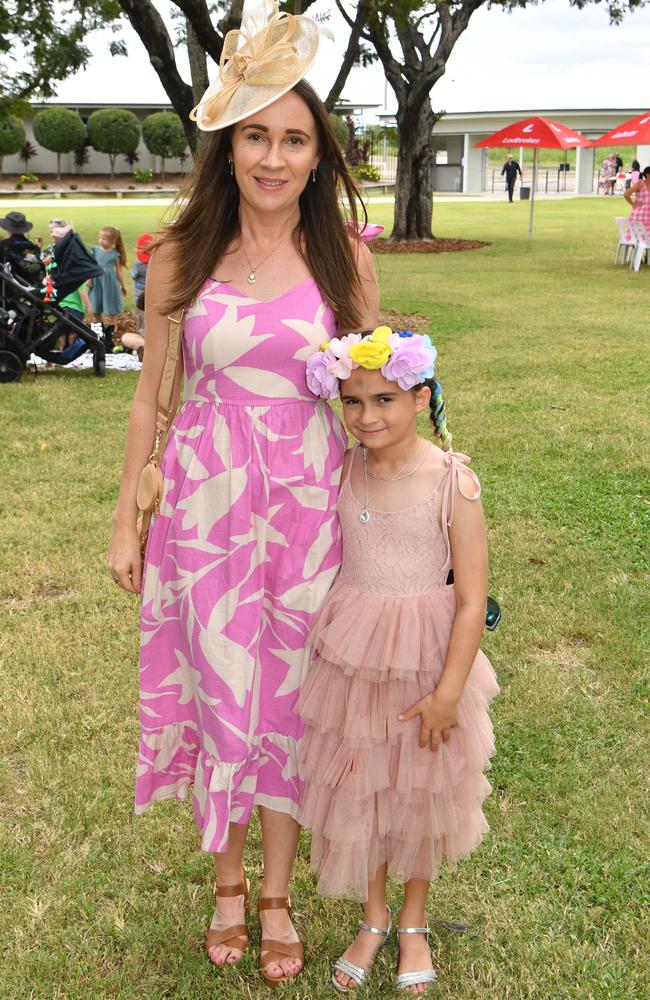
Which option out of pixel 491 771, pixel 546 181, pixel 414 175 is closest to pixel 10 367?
pixel 491 771

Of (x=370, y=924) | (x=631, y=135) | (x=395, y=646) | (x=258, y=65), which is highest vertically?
(x=631, y=135)

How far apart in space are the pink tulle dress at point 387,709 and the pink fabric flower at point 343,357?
1.02 feet

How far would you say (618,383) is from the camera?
8.78 meters

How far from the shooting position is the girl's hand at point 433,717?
2252 mm

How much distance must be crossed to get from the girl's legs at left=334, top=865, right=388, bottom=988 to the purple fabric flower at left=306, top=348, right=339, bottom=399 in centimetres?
118

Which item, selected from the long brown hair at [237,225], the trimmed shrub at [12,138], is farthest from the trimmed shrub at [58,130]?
the long brown hair at [237,225]

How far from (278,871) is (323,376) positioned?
1294 mm

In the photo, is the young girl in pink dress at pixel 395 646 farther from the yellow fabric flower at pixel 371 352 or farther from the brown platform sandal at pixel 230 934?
the brown platform sandal at pixel 230 934

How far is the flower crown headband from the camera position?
2162 mm

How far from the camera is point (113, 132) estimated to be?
169ft

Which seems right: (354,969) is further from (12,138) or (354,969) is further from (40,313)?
(12,138)

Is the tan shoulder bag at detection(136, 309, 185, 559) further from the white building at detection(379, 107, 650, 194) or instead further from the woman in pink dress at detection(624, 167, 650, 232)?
the white building at detection(379, 107, 650, 194)

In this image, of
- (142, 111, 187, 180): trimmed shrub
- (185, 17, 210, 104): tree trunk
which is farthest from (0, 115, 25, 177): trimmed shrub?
(185, 17, 210, 104): tree trunk

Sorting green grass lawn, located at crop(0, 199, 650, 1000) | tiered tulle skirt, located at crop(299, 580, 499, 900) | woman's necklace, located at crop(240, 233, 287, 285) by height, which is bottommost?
green grass lawn, located at crop(0, 199, 650, 1000)
